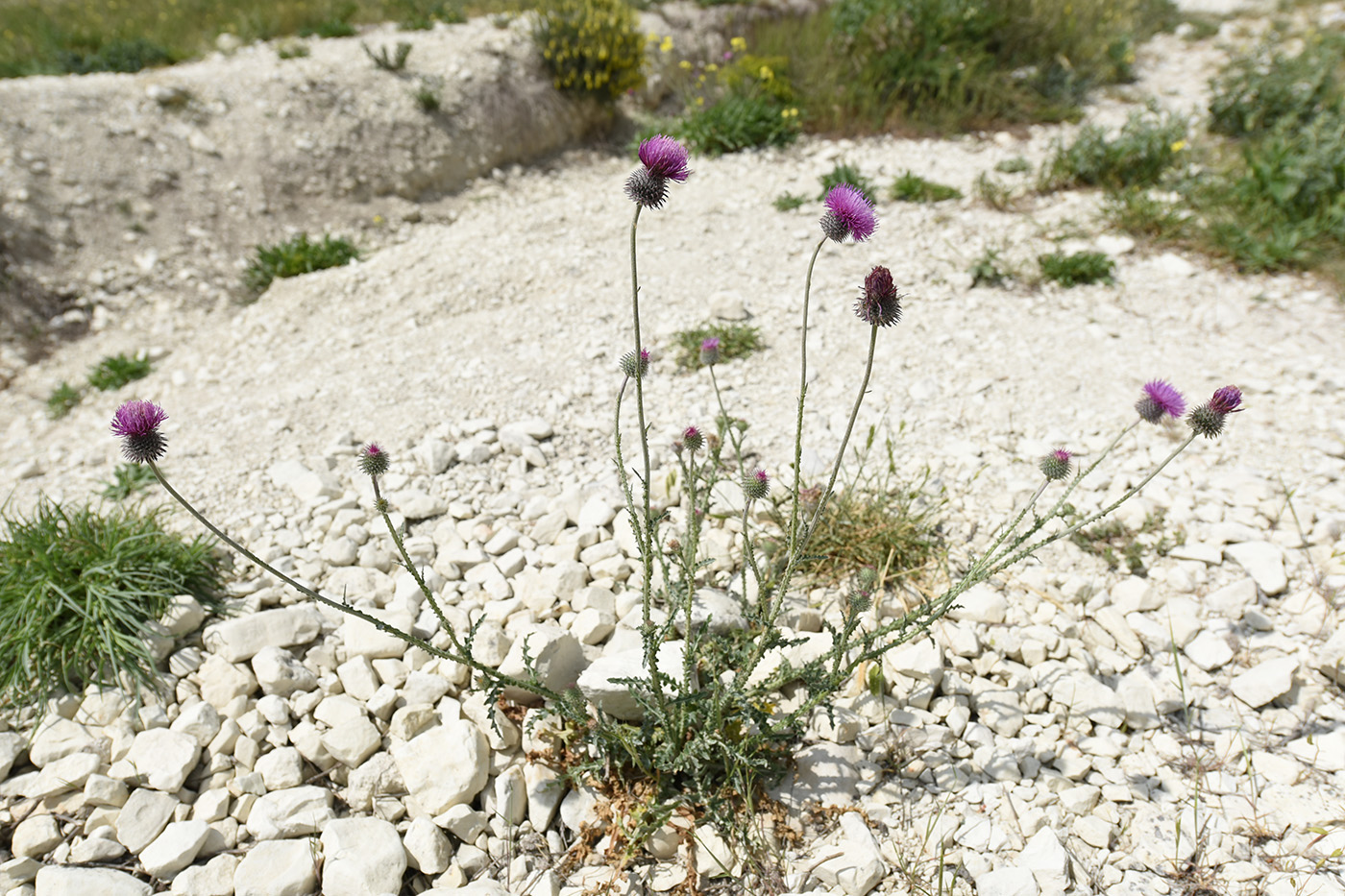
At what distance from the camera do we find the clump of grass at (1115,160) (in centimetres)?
630

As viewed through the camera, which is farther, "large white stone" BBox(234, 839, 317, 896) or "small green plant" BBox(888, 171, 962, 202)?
"small green plant" BBox(888, 171, 962, 202)

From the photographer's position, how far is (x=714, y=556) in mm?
3137

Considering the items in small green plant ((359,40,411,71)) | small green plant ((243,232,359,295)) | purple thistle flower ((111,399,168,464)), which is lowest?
small green plant ((243,232,359,295))

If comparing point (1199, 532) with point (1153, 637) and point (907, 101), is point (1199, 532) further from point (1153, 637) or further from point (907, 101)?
point (907, 101)

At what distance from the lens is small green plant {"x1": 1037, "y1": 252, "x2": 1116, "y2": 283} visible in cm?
521

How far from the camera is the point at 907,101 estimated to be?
7.96 metres

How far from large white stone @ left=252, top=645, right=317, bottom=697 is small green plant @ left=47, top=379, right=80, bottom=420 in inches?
145

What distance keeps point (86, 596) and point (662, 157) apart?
9.30ft

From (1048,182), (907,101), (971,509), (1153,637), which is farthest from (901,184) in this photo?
(1153,637)

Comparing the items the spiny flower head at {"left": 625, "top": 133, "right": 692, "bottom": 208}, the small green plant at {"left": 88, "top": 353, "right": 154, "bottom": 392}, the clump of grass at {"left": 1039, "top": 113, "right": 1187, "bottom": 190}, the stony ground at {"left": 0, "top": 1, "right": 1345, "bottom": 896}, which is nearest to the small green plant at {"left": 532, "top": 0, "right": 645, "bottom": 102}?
the stony ground at {"left": 0, "top": 1, "right": 1345, "bottom": 896}

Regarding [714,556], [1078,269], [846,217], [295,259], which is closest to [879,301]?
[846,217]

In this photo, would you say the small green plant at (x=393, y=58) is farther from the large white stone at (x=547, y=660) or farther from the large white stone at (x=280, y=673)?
the large white stone at (x=547, y=660)

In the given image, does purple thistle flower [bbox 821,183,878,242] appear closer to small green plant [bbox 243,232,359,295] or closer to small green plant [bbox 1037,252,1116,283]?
small green plant [bbox 1037,252,1116,283]

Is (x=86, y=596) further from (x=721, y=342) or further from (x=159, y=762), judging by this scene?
(x=721, y=342)
